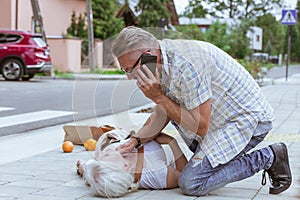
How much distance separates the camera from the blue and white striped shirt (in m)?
4.96

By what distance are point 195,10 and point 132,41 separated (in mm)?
62655

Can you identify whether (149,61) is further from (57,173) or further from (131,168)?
(57,173)

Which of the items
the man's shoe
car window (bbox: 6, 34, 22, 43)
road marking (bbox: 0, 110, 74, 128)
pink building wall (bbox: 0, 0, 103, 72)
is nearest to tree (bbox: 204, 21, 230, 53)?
pink building wall (bbox: 0, 0, 103, 72)

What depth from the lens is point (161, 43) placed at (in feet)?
16.4

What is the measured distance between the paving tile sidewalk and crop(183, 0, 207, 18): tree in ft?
178

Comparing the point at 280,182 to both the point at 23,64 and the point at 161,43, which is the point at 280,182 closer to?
the point at 161,43

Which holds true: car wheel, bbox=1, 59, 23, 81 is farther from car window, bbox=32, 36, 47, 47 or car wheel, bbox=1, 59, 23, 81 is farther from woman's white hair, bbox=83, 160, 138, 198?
woman's white hair, bbox=83, 160, 138, 198

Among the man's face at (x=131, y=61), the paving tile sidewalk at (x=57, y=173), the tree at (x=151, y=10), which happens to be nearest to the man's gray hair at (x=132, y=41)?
the man's face at (x=131, y=61)

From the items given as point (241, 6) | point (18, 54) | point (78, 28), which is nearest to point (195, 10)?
point (241, 6)

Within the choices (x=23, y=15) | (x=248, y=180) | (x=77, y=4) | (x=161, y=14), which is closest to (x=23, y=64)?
(x=23, y=15)

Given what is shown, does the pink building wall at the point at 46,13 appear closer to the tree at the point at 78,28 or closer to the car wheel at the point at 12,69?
the tree at the point at 78,28

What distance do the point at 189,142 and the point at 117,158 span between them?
0.60 m

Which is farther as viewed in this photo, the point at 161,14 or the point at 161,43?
the point at 161,14

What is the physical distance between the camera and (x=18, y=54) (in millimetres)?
22812
